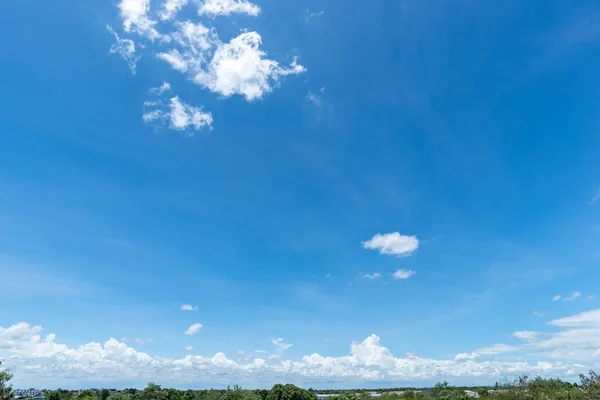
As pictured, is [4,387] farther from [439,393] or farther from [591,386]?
[439,393]

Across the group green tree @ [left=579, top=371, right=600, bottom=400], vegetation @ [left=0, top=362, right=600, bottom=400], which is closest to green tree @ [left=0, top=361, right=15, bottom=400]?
vegetation @ [left=0, top=362, right=600, bottom=400]

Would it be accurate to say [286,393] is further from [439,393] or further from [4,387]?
[4,387]

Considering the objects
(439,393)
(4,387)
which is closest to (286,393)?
(439,393)

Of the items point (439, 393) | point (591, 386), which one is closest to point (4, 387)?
point (591, 386)

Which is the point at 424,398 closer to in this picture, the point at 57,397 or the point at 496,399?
the point at 496,399

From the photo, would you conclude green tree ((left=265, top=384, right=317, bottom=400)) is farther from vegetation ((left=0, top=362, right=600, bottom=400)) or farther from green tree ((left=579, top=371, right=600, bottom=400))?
green tree ((left=579, top=371, right=600, bottom=400))

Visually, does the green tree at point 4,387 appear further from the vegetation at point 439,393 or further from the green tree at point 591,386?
the green tree at point 591,386

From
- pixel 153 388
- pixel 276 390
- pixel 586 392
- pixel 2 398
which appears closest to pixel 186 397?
pixel 153 388

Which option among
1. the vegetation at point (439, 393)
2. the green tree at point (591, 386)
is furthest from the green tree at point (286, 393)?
the green tree at point (591, 386)

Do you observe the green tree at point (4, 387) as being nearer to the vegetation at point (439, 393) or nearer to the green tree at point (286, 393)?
the vegetation at point (439, 393)

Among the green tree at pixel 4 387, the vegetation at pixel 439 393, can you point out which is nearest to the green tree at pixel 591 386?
the vegetation at pixel 439 393

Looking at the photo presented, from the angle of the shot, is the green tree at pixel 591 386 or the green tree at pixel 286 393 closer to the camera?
the green tree at pixel 591 386

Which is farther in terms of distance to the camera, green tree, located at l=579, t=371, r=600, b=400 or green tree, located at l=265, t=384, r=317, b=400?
green tree, located at l=265, t=384, r=317, b=400

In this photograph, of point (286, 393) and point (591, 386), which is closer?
point (591, 386)
